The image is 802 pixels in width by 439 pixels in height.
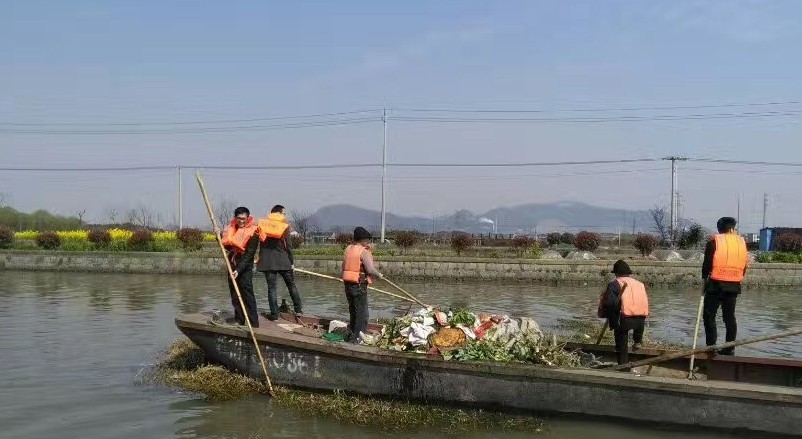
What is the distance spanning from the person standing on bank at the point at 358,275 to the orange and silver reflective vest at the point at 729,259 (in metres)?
4.12

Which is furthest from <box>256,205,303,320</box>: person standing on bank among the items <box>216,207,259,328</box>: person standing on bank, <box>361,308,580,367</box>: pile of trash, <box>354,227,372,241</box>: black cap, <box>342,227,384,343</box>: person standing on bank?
<box>361,308,580,367</box>: pile of trash

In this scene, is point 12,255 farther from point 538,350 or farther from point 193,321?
point 538,350

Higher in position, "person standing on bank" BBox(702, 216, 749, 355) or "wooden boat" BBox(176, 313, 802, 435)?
"person standing on bank" BBox(702, 216, 749, 355)

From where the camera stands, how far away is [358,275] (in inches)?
329

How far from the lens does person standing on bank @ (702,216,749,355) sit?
8.20 meters

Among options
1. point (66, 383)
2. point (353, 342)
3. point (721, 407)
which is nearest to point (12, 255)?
point (66, 383)

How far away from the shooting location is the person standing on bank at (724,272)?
820cm

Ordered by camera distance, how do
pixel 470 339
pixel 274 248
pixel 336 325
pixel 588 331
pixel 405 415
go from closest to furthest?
pixel 405 415 < pixel 470 339 < pixel 336 325 < pixel 274 248 < pixel 588 331

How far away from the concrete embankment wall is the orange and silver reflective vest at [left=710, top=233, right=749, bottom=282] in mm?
15829

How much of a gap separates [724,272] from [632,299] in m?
1.60

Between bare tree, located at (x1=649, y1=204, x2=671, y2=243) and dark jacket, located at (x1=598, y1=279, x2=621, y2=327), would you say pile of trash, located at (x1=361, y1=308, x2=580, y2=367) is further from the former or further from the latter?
bare tree, located at (x1=649, y1=204, x2=671, y2=243)

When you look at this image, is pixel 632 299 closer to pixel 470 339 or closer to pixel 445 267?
pixel 470 339

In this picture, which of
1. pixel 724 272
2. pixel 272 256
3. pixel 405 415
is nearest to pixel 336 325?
pixel 272 256

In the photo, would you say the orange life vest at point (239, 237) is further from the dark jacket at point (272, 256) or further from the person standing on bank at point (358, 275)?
the person standing on bank at point (358, 275)
